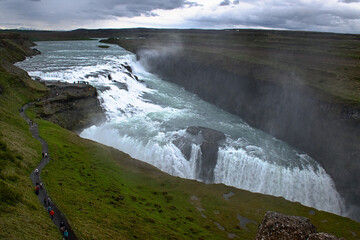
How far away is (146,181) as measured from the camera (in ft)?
105

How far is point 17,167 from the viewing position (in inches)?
979

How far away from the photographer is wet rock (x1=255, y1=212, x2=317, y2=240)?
1328 cm

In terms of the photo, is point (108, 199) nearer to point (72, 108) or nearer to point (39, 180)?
point (39, 180)

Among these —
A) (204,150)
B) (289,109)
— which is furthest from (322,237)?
(289,109)

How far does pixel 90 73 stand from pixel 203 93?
32771mm

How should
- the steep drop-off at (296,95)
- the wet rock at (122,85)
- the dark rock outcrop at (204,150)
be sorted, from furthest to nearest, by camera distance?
1. the wet rock at (122,85)
2. the steep drop-off at (296,95)
3. the dark rock outcrop at (204,150)

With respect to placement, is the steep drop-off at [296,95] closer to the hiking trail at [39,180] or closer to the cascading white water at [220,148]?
the cascading white water at [220,148]

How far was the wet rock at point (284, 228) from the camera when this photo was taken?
43.6 feet

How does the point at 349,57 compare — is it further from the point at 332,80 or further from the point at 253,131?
the point at 253,131

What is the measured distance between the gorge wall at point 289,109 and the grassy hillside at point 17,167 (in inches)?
1672

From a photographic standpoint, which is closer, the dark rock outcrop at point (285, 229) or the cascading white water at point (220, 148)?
the dark rock outcrop at point (285, 229)

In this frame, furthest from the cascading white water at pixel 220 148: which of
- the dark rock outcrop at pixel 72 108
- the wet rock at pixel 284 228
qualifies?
the wet rock at pixel 284 228

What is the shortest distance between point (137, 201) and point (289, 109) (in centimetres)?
4193

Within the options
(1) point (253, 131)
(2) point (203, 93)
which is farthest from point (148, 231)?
(2) point (203, 93)
